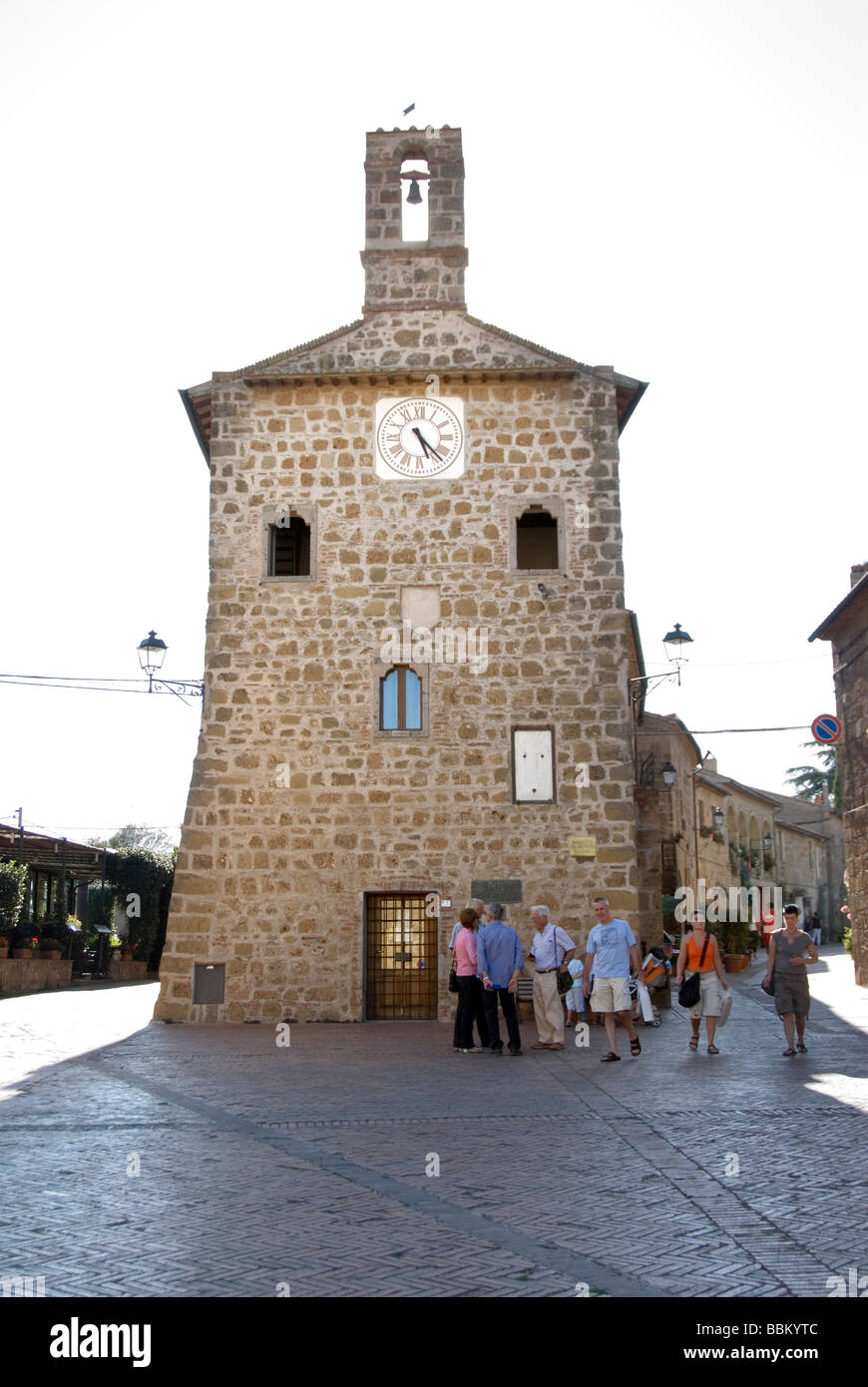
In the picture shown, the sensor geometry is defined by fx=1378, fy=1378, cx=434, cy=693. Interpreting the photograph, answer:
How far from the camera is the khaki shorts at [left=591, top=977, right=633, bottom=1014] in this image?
13.2m

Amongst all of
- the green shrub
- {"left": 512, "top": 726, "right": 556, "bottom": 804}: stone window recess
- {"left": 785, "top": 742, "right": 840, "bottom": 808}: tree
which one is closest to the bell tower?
{"left": 512, "top": 726, "right": 556, "bottom": 804}: stone window recess

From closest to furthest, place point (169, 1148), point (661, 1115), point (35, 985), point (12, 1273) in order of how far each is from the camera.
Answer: point (12, 1273)
point (169, 1148)
point (661, 1115)
point (35, 985)

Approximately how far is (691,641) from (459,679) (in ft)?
13.1

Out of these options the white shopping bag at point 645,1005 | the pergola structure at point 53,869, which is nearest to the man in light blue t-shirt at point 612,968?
the white shopping bag at point 645,1005

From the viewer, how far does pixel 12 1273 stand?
5.24 meters

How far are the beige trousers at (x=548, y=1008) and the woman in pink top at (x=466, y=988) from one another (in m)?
0.65

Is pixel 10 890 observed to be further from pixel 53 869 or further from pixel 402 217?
pixel 402 217

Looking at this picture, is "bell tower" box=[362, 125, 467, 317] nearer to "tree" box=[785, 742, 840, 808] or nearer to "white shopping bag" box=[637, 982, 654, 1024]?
"white shopping bag" box=[637, 982, 654, 1024]

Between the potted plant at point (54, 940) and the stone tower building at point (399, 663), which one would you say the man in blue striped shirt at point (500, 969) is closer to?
the stone tower building at point (399, 663)

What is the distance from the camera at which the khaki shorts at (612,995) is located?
13219 mm

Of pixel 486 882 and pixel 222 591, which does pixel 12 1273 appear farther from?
pixel 222 591
